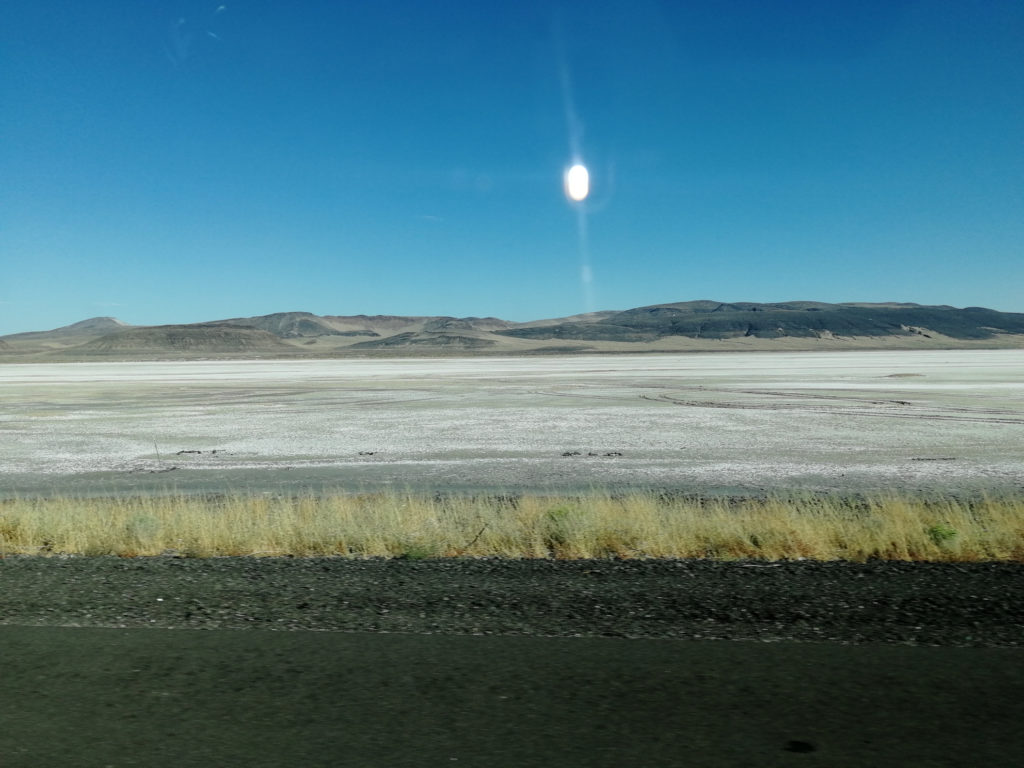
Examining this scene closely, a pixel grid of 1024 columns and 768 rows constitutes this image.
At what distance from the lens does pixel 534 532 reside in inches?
366

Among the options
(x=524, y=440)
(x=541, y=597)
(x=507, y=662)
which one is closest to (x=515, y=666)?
(x=507, y=662)

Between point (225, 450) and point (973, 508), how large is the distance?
603 inches

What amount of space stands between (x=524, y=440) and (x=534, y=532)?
12525mm

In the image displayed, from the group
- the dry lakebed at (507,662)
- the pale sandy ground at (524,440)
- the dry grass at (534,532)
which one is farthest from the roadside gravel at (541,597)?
the pale sandy ground at (524,440)

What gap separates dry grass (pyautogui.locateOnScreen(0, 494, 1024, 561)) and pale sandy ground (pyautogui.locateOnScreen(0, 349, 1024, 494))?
160 inches

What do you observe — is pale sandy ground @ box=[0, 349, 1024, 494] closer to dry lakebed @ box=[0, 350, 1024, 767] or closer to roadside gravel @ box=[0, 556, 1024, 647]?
roadside gravel @ box=[0, 556, 1024, 647]

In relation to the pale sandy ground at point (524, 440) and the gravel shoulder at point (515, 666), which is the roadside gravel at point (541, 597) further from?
the pale sandy ground at point (524, 440)

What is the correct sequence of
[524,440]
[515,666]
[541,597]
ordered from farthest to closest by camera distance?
[524,440], [541,597], [515,666]

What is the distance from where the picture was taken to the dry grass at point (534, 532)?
8.37 m

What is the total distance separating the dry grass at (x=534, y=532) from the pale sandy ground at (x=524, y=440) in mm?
4076

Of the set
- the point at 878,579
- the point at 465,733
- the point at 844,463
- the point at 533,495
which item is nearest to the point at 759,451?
the point at 844,463

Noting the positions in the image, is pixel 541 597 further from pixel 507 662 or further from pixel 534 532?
pixel 534 532

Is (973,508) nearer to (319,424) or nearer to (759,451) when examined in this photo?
(759,451)

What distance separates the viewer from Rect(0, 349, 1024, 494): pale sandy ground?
15773mm
